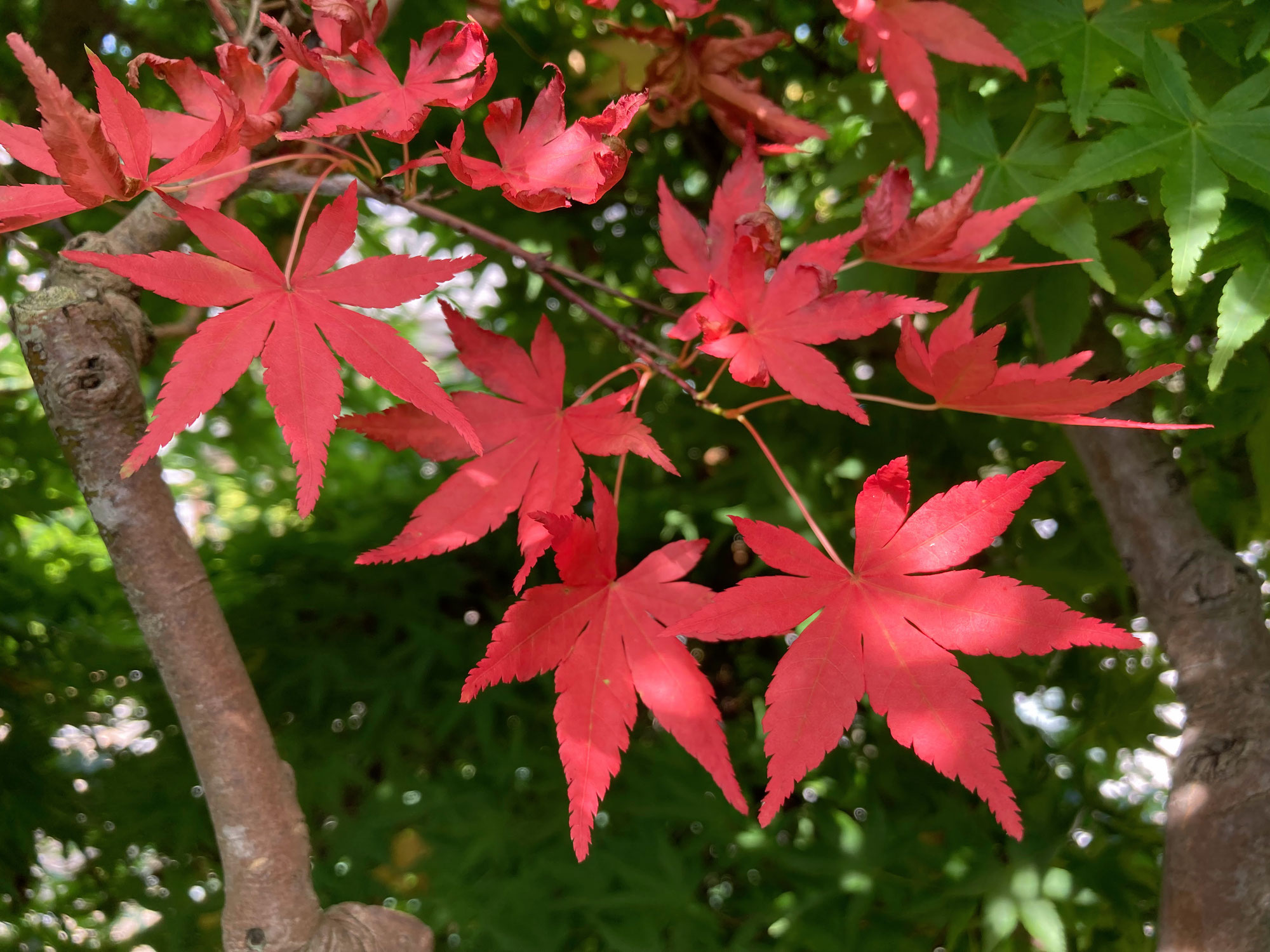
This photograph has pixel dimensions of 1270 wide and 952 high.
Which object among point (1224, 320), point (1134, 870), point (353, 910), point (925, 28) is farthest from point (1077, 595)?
point (353, 910)

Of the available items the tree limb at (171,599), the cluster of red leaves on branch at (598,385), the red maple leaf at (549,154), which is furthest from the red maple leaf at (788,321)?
the tree limb at (171,599)

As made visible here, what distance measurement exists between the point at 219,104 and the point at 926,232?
49 centimetres

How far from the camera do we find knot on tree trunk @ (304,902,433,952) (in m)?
0.63

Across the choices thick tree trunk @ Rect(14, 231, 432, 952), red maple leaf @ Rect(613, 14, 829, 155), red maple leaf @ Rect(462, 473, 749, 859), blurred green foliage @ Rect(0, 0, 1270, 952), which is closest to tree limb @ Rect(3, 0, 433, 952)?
thick tree trunk @ Rect(14, 231, 432, 952)

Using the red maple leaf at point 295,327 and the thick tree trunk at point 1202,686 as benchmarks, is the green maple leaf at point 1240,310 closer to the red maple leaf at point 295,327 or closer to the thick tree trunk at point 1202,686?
the thick tree trunk at point 1202,686

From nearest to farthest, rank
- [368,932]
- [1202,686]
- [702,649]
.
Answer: [368,932] → [1202,686] → [702,649]

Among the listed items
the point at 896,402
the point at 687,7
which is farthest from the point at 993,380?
the point at 687,7

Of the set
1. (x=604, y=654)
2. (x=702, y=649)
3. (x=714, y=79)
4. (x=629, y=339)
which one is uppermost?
(x=714, y=79)

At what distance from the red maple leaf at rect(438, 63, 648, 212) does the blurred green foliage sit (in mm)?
315

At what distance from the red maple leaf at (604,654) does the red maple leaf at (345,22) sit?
34cm

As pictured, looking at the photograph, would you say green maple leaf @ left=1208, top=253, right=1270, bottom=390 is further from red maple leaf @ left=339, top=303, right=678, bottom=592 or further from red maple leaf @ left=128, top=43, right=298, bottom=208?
red maple leaf @ left=128, top=43, right=298, bottom=208

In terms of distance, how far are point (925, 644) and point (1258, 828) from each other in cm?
40

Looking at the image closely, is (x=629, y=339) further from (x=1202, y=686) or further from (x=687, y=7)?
(x=1202, y=686)

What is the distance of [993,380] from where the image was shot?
0.58 m
